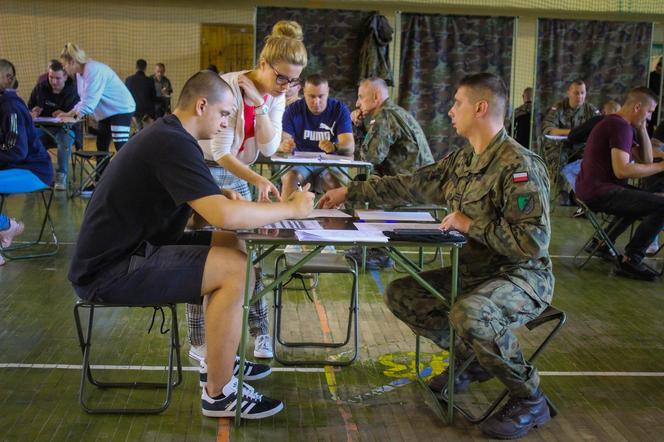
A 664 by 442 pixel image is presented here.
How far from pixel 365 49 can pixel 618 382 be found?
7.18 metres

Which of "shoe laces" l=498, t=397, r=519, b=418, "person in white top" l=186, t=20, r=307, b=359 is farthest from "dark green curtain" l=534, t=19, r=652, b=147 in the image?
"shoe laces" l=498, t=397, r=519, b=418

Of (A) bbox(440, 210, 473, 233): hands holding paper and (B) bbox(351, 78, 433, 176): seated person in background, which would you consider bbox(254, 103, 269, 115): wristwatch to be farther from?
(B) bbox(351, 78, 433, 176): seated person in background

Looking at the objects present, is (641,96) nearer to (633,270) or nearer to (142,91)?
(633,270)

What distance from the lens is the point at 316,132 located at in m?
5.94

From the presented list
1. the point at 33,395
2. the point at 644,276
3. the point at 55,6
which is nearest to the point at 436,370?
the point at 33,395

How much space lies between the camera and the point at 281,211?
2531 millimetres

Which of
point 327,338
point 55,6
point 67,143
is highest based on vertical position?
point 55,6

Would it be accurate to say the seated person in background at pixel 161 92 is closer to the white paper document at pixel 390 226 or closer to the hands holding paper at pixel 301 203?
the white paper document at pixel 390 226

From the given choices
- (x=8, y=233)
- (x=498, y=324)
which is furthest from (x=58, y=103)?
(x=498, y=324)

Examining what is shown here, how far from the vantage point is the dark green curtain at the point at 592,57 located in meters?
10.1

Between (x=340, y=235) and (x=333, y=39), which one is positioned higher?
(x=333, y=39)

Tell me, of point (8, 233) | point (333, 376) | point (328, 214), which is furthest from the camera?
point (8, 233)

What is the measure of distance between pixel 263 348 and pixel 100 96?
538cm

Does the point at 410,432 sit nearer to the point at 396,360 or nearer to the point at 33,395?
the point at 396,360
